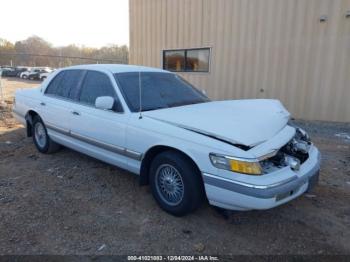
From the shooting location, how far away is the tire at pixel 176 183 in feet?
10.6

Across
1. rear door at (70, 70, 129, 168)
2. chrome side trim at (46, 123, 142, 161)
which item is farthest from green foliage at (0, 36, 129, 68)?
rear door at (70, 70, 129, 168)

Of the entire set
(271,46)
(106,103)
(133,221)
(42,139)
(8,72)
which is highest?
(271,46)

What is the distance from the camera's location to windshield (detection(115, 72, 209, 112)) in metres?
3.98

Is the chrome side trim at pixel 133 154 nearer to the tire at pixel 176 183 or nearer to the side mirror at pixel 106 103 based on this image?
the tire at pixel 176 183

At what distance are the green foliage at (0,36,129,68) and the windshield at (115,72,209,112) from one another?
5010 centimetres

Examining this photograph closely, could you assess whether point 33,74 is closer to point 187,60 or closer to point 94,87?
point 187,60

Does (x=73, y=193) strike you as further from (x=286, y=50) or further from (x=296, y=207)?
(x=286, y=50)

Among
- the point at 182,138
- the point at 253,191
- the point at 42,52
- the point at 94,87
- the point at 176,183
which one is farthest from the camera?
the point at 42,52

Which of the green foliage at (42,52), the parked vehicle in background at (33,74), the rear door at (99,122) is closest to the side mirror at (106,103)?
the rear door at (99,122)

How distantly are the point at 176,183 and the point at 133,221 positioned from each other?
0.64m

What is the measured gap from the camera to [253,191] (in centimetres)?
279

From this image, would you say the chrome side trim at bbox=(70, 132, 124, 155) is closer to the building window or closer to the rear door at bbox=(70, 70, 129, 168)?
the rear door at bbox=(70, 70, 129, 168)

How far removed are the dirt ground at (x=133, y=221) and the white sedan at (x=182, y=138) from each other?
1.15 feet

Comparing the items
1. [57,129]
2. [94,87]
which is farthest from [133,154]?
[57,129]
